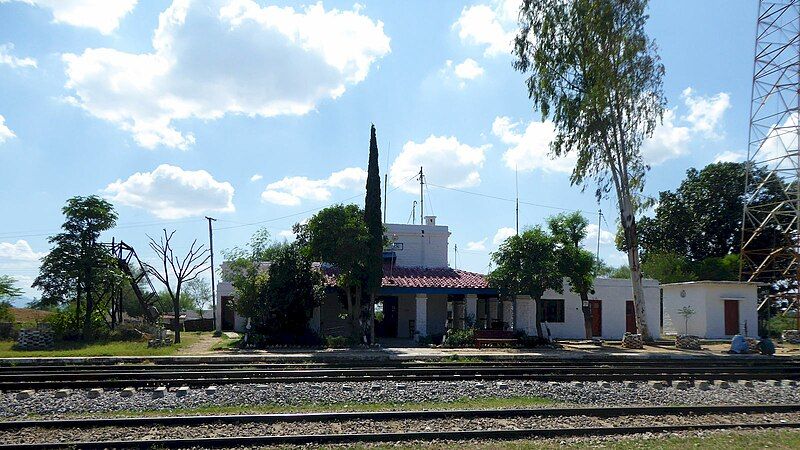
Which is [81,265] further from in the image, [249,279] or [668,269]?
[668,269]

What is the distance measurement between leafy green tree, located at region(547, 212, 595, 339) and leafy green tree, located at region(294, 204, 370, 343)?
354 inches

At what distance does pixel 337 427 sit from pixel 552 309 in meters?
24.4

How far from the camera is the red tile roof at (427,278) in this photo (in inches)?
1180

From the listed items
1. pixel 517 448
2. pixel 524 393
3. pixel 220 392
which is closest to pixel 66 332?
pixel 220 392

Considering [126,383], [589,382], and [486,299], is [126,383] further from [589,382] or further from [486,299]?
[486,299]

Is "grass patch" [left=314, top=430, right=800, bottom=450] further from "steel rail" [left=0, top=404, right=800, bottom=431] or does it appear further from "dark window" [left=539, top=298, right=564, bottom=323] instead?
"dark window" [left=539, top=298, right=564, bottom=323]

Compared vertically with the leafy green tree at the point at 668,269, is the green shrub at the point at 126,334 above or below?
below

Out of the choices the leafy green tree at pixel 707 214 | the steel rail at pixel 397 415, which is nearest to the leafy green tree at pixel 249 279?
the steel rail at pixel 397 415

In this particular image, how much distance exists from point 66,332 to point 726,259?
46.3 meters

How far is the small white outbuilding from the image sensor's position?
35.5m

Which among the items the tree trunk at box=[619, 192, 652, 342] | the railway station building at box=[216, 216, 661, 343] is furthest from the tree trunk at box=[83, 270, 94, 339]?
the tree trunk at box=[619, 192, 652, 342]

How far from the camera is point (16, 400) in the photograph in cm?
1209

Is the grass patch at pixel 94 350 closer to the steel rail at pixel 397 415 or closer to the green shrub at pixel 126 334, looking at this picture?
the green shrub at pixel 126 334

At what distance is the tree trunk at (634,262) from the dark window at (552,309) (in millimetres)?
3660
